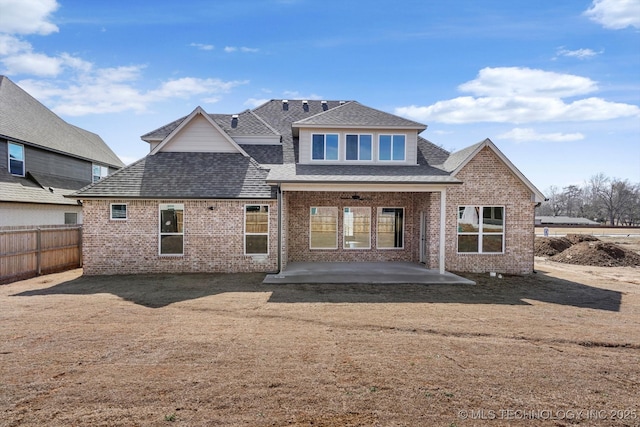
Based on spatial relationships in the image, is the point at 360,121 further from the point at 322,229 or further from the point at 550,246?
the point at 550,246

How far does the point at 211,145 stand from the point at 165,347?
11.1m

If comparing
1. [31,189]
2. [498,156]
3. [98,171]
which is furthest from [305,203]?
[98,171]

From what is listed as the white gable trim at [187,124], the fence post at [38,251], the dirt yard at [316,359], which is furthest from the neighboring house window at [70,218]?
the dirt yard at [316,359]

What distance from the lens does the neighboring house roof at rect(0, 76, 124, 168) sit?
19047mm

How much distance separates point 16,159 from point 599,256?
2906 cm

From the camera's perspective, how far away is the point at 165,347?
6.39 meters

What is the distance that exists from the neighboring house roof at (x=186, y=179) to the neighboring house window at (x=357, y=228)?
4.36m

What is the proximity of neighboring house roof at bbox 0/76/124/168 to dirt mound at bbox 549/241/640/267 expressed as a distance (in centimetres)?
2816

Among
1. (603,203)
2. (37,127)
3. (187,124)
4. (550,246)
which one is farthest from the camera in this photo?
(603,203)

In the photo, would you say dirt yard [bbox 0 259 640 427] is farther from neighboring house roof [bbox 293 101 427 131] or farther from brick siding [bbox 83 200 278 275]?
neighboring house roof [bbox 293 101 427 131]

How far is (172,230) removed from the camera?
14.0 m

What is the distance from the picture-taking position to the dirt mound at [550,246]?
2269 cm

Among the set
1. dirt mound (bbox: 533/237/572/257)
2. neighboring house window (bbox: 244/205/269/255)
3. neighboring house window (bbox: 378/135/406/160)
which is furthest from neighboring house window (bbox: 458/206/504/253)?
dirt mound (bbox: 533/237/572/257)

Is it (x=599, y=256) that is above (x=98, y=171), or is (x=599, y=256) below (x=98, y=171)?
below
